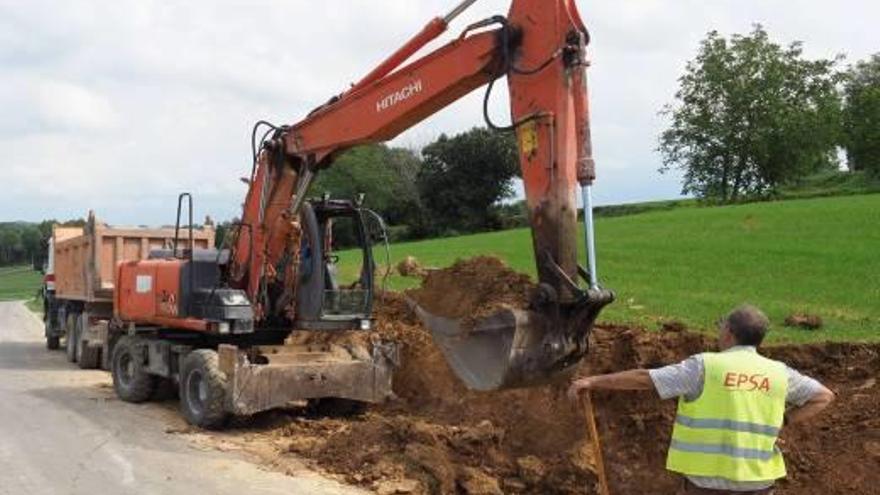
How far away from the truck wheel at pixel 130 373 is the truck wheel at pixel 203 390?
1.62 m

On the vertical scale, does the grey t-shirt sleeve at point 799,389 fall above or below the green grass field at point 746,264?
below

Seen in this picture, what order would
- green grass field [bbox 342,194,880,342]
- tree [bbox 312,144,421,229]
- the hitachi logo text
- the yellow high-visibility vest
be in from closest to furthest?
the yellow high-visibility vest
the hitachi logo text
green grass field [bbox 342,194,880,342]
tree [bbox 312,144,421,229]

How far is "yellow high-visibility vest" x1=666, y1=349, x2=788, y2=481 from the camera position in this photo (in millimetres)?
4773

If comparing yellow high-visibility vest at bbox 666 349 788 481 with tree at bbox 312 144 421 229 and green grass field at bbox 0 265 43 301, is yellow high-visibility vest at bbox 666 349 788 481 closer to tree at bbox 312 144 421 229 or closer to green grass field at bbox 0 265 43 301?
green grass field at bbox 0 265 43 301

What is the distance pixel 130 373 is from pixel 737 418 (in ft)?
35.0

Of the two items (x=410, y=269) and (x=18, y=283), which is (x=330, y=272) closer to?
(x=410, y=269)

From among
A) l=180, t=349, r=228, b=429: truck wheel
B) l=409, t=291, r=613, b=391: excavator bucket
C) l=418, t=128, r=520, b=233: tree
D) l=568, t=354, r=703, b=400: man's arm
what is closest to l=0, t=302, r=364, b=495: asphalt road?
l=180, t=349, r=228, b=429: truck wheel

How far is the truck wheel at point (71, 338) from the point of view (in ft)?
63.0

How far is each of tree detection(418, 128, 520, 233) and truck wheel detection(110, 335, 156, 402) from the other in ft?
178

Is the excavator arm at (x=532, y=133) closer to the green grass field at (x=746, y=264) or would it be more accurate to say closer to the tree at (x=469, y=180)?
the green grass field at (x=746, y=264)

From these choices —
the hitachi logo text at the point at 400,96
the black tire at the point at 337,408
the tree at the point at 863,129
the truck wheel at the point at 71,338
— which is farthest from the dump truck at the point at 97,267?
the tree at the point at 863,129

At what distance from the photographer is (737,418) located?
4.77 metres

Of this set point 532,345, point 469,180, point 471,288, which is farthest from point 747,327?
point 469,180

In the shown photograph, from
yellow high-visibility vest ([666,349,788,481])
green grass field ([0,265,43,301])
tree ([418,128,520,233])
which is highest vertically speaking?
tree ([418,128,520,233])
